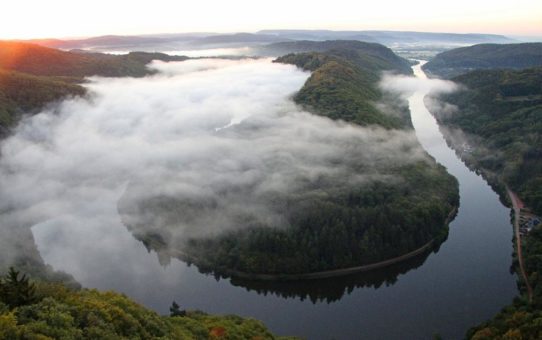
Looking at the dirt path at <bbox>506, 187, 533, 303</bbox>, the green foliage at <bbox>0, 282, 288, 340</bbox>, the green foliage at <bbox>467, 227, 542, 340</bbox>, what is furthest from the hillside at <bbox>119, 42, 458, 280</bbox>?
the green foliage at <bbox>0, 282, 288, 340</bbox>

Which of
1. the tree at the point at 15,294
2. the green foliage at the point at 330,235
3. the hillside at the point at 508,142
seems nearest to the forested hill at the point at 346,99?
the hillside at the point at 508,142

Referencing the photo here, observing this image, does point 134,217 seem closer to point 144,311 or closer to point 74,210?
point 74,210

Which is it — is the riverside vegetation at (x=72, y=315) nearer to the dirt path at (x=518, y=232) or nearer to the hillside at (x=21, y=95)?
the dirt path at (x=518, y=232)

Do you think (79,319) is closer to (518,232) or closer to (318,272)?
(318,272)

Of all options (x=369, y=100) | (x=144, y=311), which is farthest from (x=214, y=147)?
(x=144, y=311)

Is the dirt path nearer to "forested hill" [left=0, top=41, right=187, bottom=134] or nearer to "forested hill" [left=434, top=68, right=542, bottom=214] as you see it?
"forested hill" [left=434, top=68, right=542, bottom=214]

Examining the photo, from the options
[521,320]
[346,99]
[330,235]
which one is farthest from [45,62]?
[521,320]
